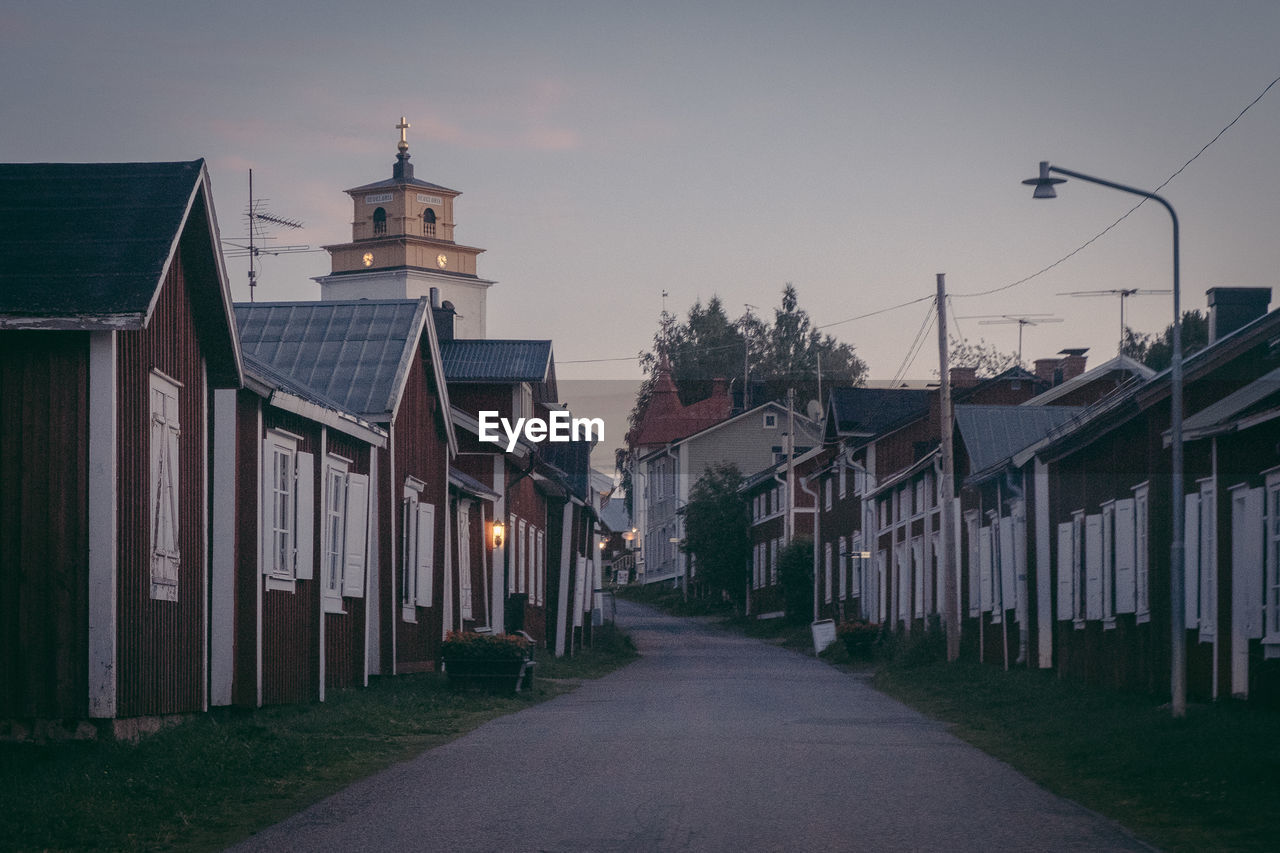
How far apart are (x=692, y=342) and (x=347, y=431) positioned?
77.5 meters

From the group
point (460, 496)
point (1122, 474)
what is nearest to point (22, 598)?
point (1122, 474)

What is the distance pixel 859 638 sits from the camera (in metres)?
39.1

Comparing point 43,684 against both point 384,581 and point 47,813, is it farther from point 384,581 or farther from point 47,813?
point 384,581

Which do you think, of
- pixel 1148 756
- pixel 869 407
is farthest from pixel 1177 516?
pixel 869 407

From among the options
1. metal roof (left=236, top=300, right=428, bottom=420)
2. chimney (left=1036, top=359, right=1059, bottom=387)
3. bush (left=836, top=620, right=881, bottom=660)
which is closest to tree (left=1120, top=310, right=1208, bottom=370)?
chimney (left=1036, top=359, right=1059, bottom=387)

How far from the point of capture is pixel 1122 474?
2127 centimetres

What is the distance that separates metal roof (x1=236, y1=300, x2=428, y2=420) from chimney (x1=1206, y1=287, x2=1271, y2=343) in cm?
1140

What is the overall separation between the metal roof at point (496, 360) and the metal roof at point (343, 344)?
46.5ft

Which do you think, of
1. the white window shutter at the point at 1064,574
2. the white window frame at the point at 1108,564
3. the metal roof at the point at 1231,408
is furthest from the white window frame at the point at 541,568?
the metal roof at the point at 1231,408

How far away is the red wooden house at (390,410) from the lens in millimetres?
23219

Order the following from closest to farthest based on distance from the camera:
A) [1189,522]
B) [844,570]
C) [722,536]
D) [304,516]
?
[1189,522], [304,516], [844,570], [722,536]

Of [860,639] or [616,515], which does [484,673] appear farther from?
[616,515]

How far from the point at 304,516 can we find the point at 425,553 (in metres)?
7.46

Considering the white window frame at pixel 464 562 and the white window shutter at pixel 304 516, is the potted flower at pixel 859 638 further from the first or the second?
the white window shutter at pixel 304 516
